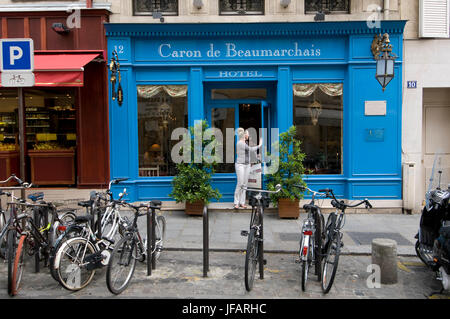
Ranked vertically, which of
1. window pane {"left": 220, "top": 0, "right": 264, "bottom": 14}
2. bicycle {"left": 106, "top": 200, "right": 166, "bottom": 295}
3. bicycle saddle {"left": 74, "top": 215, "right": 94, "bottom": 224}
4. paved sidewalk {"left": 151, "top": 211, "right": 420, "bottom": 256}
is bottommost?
paved sidewalk {"left": 151, "top": 211, "right": 420, "bottom": 256}

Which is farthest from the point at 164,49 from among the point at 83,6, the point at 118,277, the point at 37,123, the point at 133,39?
the point at 118,277

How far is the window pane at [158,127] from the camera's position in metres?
10.1

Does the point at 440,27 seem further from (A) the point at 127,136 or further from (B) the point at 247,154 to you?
(A) the point at 127,136

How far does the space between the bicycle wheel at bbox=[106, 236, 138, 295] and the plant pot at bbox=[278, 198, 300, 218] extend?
4.43 metres

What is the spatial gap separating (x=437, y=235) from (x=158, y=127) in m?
6.77

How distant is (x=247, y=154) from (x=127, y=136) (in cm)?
299

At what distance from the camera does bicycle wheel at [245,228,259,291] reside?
5.06m

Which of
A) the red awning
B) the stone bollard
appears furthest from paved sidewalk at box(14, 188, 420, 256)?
the red awning

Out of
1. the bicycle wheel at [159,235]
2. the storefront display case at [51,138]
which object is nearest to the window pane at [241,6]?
A: the storefront display case at [51,138]

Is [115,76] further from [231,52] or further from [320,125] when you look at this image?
[320,125]

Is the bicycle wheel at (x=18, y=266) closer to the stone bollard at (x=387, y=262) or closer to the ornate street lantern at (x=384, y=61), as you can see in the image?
the stone bollard at (x=387, y=262)

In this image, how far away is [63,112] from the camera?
1070cm

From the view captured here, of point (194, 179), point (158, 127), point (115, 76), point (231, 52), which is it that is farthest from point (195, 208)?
point (231, 52)

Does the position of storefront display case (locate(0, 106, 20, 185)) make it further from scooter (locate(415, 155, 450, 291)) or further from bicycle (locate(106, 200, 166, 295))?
scooter (locate(415, 155, 450, 291))
